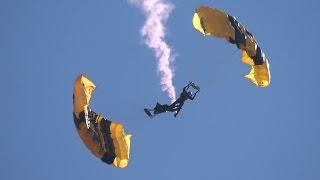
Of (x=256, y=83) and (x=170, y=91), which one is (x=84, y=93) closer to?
(x=170, y=91)

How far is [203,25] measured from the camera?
36844mm

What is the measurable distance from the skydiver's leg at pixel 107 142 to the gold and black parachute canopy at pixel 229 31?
7023mm

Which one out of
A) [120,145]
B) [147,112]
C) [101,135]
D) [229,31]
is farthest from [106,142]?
[229,31]

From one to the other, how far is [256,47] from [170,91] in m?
5.23

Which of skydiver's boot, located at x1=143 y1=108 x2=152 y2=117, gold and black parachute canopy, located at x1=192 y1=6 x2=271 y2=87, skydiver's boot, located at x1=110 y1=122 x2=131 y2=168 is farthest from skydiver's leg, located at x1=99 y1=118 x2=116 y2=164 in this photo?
gold and black parachute canopy, located at x1=192 y1=6 x2=271 y2=87

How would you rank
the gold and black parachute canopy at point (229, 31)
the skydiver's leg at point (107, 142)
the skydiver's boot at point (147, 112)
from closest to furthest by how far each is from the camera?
the skydiver's leg at point (107, 142)
the gold and black parachute canopy at point (229, 31)
the skydiver's boot at point (147, 112)

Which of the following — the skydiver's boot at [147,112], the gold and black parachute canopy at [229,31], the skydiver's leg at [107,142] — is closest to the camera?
the skydiver's leg at [107,142]

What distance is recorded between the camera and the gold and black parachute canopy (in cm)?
3616

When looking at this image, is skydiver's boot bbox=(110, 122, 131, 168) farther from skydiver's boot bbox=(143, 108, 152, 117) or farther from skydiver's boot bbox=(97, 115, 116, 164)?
skydiver's boot bbox=(143, 108, 152, 117)

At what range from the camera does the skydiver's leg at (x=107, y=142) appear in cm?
3397

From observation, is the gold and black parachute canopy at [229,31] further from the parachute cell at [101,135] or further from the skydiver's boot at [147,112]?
the parachute cell at [101,135]

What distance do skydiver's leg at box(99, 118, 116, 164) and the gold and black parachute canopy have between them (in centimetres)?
702

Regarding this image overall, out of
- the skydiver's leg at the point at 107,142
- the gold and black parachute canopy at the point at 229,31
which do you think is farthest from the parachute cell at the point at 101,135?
the gold and black parachute canopy at the point at 229,31

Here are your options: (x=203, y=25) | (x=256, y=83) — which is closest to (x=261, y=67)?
(x=256, y=83)
